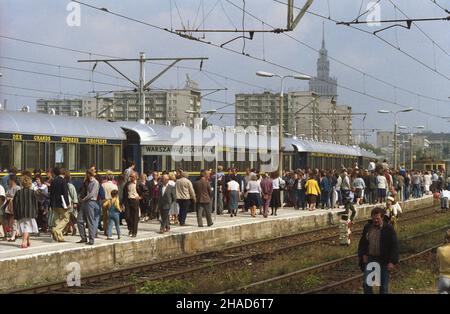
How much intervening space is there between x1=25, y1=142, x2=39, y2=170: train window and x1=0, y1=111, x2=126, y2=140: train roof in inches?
14.8

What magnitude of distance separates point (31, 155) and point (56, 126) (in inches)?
70.9

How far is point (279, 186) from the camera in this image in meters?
29.5

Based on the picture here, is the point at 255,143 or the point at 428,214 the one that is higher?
the point at 255,143

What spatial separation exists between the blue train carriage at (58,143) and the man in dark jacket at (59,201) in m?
3.20

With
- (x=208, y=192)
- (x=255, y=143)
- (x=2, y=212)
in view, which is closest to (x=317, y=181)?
(x=255, y=143)

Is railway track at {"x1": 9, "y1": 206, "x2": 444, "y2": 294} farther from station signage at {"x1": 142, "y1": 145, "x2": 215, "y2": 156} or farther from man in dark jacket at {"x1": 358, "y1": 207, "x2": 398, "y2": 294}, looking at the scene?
station signage at {"x1": 142, "y1": 145, "x2": 215, "y2": 156}

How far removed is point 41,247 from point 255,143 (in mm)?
21403

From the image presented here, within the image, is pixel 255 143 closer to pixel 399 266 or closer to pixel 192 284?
pixel 399 266

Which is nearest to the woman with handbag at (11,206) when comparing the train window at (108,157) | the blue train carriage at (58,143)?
the blue train carriage at (58,143)

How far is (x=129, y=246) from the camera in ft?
61.3

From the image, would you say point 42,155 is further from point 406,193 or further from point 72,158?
point 406,193

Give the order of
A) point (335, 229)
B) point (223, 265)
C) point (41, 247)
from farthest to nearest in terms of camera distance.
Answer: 1. point (335, 229)
2. point (223, 265)
3. point (41, 247)
